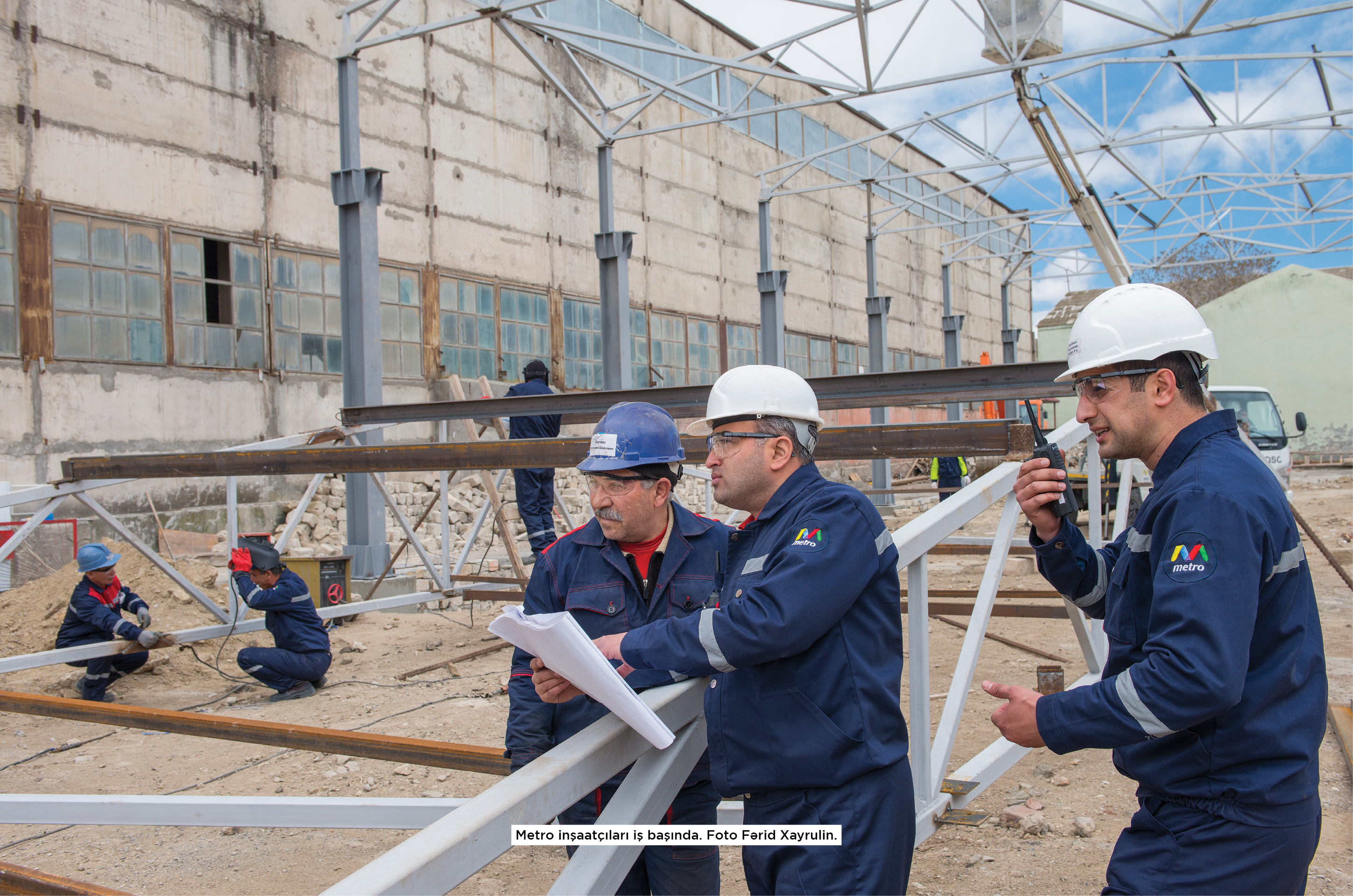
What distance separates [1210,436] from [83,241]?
12.2 m

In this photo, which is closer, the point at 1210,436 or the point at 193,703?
the point at 1210,436

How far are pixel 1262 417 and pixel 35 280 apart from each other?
18.3m

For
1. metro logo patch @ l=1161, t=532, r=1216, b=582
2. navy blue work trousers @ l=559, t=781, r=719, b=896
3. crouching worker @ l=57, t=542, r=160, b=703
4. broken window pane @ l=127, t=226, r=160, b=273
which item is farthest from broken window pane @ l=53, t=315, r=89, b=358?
metro logo patch @ l=1161, t=532, r=1216, b=582

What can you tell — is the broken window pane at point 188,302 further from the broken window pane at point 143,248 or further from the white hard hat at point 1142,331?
the white hard hat at point 1142,331

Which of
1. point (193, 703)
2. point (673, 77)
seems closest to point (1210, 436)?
point (193, 703)

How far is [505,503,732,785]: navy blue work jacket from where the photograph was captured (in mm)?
2506

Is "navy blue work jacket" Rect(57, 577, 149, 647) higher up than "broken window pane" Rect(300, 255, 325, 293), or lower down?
lower down

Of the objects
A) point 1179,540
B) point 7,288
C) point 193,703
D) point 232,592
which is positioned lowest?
point 193,703

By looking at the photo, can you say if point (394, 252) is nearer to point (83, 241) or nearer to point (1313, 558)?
point (83, 241)

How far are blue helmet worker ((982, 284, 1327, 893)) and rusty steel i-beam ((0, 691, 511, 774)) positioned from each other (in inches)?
74.9

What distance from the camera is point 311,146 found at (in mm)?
13156

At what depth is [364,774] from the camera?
4.98 meters

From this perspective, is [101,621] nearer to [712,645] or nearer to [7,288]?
[7,288]

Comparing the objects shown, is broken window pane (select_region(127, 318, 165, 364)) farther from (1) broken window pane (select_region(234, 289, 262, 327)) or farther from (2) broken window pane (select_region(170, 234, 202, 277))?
(1) broken window pane (select_region(234, 289, 262, 327))
